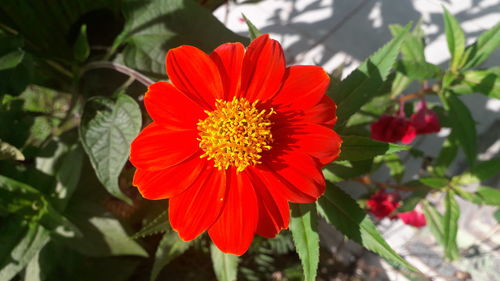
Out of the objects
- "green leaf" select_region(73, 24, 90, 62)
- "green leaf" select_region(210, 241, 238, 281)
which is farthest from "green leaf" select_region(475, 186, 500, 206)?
"green leaf" select_region(73, 24, 90, 62)

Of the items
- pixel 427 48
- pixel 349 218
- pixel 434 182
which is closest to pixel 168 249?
pixel 349 218

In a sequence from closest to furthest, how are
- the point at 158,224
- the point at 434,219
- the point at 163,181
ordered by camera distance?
the point at 163,181 → the point at 158,224 → the point at 434,219

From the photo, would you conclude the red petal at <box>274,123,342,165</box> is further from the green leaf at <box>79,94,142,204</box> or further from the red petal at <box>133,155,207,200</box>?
the green leaf at <box>79,94,142,204</box>

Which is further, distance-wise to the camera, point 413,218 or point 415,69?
point 413,218

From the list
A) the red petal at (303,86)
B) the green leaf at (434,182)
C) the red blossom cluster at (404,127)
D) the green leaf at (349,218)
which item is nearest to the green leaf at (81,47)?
the red petal at (303,86)

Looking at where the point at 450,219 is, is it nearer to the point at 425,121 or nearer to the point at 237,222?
the point at 425,121

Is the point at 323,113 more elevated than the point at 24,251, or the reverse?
the point at 323,113

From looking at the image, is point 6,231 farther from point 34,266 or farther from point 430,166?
point 430,166
